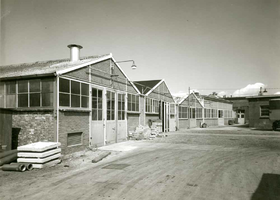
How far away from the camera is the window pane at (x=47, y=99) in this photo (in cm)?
1116

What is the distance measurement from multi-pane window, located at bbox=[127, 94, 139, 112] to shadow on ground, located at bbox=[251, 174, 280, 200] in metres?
12.5

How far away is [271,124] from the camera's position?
31.1 metres

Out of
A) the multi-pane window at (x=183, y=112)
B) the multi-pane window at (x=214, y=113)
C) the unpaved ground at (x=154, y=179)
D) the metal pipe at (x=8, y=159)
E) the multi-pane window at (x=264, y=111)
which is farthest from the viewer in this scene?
the multi-pane window at (x=214, y=113)

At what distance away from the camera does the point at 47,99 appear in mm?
11250

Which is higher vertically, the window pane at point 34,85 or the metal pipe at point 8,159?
the window pane at point 34,85

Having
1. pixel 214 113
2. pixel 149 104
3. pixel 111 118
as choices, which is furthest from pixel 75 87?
pixel 214 113

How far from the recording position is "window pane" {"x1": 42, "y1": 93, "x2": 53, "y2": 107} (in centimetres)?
1116

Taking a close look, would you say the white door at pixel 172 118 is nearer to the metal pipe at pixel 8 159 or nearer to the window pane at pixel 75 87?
the window pane at pixel 75 87

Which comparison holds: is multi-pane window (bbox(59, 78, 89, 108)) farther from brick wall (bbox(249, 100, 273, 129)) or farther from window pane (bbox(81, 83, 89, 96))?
brick wall (bbox(249, 100, 273, 129))

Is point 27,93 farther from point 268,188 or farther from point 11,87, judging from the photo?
point 268,188

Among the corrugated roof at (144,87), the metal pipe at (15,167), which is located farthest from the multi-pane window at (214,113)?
the metal pipe at (15,167)

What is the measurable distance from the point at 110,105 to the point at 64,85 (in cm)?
479

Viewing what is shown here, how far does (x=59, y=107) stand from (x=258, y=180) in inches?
346

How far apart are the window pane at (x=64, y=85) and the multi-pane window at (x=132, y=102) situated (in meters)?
7.52
